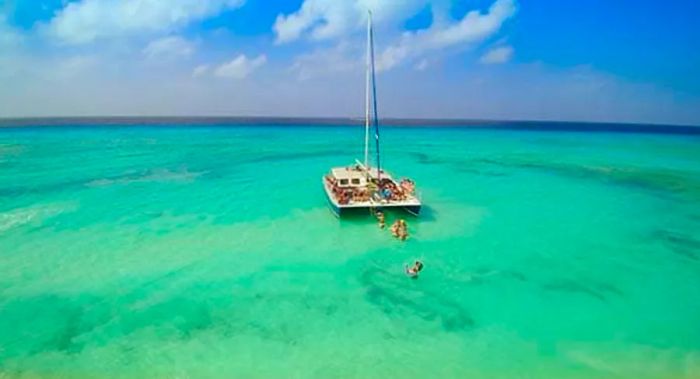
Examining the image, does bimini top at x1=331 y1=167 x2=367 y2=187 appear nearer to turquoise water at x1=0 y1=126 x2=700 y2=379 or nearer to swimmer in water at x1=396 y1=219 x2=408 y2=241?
turquoise water at x1=0 y1=126 x2=700 y2=379

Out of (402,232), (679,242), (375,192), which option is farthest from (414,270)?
(679,242)

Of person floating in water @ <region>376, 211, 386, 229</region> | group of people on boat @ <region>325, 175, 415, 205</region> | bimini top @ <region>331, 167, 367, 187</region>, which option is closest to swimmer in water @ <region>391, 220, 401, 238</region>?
person floating in water @ <region>376, 211, 386, 229</region>

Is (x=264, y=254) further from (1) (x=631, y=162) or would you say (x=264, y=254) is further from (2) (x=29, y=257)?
(1) (x=631, y=162)

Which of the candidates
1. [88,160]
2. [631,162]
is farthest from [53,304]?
[631,162]

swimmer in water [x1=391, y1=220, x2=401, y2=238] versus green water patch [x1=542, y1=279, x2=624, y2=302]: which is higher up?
swimmer in water [x1=391, y1=220, x2=401, y2=238]

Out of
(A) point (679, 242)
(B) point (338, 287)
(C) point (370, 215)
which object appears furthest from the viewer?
(C) point (370, 215)

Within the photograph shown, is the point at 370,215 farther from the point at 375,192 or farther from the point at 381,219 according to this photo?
the point at 381,219

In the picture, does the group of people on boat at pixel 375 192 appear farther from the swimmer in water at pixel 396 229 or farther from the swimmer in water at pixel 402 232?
the swimmer in water at pixel 402 232

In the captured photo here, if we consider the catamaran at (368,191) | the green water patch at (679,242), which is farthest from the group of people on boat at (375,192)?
the green water patch at (679,242)
